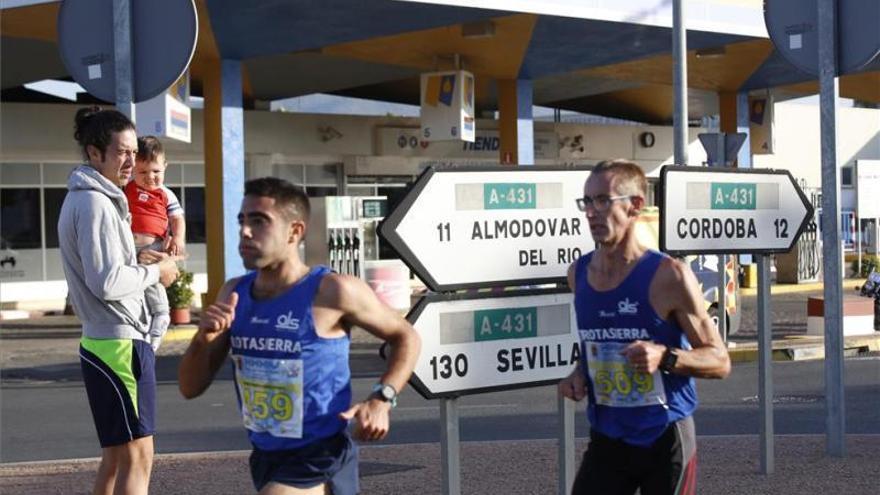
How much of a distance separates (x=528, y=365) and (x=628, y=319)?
132 cm

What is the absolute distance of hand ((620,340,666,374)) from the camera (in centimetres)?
461

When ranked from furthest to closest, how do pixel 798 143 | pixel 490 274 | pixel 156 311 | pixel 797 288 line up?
1. pixel 798 143
2. pixel 797 288
3. pixel 490 274
4. pixel 156 311

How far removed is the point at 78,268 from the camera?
5613mm

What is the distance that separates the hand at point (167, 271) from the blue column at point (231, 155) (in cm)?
1759

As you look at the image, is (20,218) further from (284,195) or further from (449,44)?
(284,195)

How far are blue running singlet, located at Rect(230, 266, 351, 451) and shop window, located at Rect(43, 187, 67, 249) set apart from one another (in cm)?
2601

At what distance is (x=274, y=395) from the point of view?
432cm

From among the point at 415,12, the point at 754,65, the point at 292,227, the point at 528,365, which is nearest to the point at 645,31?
the point at 415,12

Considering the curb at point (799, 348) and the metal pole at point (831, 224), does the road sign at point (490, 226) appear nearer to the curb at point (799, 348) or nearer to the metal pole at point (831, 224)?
the metal pole at point (831, 224)

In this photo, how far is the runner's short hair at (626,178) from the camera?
493 centimetres

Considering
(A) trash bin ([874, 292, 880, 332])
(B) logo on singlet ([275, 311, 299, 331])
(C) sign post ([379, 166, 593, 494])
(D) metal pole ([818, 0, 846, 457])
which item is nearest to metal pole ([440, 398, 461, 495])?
(C) sign post ([379, 166, 593, 494])

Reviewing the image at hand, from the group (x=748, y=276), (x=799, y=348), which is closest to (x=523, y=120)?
(x=748, y=276)

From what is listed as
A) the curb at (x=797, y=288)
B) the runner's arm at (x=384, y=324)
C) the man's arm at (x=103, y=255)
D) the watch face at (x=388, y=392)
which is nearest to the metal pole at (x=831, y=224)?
the man's arm at (x=103, y=255)

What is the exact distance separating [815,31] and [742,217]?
67.7 inches
